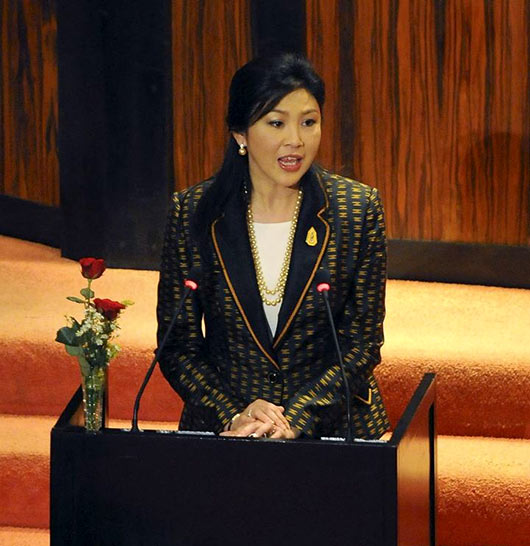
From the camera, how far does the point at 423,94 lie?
533 centimetres

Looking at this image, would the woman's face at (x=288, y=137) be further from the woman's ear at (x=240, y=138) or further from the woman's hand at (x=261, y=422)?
the woman's hand at (x=261, y=422)

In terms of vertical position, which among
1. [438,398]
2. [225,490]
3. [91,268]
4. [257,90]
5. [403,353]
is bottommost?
[438,398]

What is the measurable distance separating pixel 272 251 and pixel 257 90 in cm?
37

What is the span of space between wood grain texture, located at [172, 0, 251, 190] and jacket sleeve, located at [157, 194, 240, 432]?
2239 millimetres

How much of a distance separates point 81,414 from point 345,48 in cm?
275

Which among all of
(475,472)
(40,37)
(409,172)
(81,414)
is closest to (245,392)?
(81,414)

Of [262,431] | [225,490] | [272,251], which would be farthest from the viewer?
[272,251]

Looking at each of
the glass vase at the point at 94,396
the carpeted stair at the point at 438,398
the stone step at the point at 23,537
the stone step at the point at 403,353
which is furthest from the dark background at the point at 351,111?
the glass vase at the point at 94,396

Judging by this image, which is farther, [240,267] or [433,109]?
[433,109]

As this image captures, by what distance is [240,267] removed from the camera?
10.6 feet

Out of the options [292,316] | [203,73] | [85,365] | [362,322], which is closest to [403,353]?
[362,322]

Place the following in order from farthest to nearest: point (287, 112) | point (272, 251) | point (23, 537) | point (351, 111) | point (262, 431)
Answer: point (351, 111), point (23, 537), point (272, 251), point (287, 112), point (262, 431)

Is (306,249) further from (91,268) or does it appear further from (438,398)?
(438,398)

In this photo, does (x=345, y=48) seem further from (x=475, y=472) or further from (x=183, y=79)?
(x=475, y=472)
